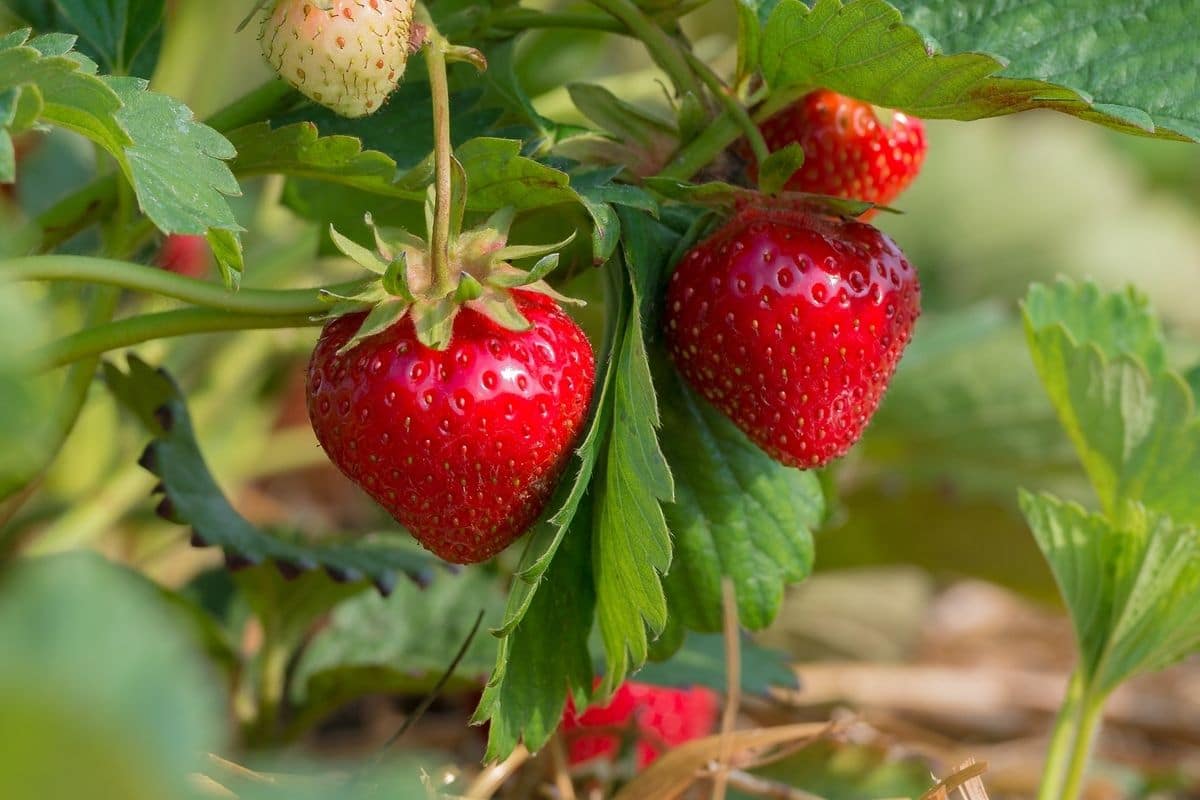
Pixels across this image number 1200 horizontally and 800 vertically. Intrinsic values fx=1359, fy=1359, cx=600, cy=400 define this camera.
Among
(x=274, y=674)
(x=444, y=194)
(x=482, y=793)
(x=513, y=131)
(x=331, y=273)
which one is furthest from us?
(x=331, y=273)

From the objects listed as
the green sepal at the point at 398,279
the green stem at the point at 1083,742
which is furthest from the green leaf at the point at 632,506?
the green stem at the point at 1083,742

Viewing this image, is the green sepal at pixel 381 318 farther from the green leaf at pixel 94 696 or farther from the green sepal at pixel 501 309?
the green leaf at pixel 94 696

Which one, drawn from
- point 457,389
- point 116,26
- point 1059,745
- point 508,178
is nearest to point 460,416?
point 457,389

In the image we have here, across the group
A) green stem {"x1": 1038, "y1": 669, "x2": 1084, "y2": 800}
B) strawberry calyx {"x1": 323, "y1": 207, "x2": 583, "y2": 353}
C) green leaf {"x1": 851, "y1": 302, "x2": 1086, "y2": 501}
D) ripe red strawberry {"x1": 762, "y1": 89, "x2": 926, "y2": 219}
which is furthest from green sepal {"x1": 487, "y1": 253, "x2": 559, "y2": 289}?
green leaf {"x1": 851, "y1": 302, "x2": 1086, "y2": 501}

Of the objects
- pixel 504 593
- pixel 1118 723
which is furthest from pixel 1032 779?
pixel 504 593

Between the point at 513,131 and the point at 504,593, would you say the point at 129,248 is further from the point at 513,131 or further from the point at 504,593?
the point at 504,593

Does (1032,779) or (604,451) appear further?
(1032,779)
